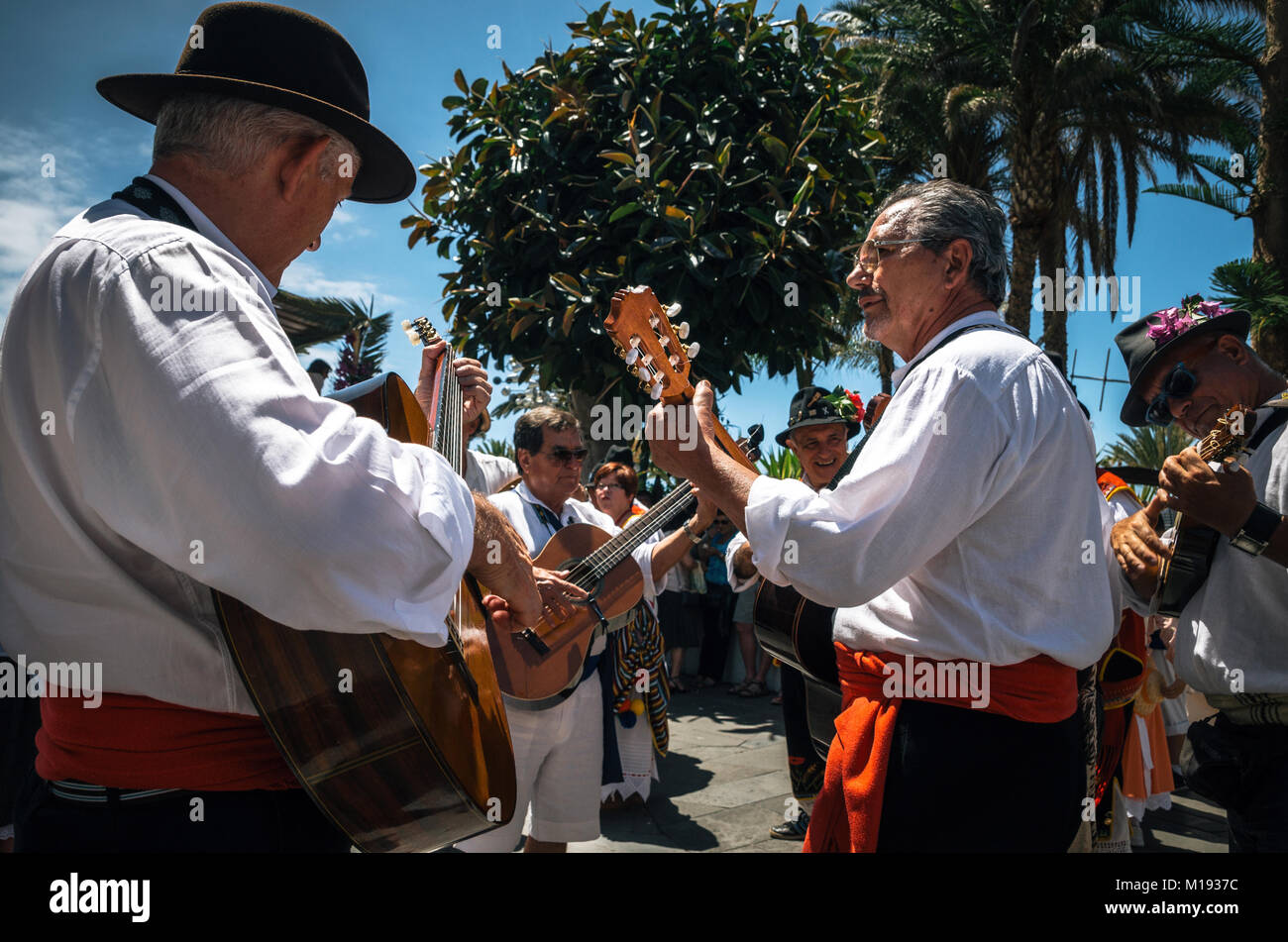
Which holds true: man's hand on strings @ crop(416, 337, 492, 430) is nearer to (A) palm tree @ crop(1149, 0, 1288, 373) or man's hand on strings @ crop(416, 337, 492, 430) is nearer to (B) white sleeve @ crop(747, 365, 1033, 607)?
(B) white sleeve @ crop(747, 365, 1033, 607)

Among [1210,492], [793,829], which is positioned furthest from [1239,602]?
[793,829]

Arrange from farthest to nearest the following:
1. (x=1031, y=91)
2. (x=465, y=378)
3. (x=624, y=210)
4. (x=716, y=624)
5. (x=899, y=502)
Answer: (x=1031, y=91), (x=716, y=624), (x=624, y=210), (x=465, y=378), (x=899, y=502)

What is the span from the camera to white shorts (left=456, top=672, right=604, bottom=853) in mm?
3666

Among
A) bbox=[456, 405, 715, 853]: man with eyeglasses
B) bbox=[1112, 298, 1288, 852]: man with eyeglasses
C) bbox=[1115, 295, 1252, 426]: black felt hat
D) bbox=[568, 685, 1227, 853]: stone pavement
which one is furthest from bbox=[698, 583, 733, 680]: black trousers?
bbox=[1112, 298, 1288, 852]: man with eyeglasses

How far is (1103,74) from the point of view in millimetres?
10906

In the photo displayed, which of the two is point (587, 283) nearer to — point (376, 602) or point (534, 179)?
point (534, 179)

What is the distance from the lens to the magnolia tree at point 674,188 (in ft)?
16.4

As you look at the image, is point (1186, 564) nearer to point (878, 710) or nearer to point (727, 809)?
point (878, 710)

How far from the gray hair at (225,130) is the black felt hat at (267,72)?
0.06ft

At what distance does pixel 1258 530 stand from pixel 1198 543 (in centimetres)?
20

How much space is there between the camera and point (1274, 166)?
7805 millimetres

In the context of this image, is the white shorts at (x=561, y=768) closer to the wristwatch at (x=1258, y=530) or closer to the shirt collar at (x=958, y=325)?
the shirt collar at (x=958, y=325)

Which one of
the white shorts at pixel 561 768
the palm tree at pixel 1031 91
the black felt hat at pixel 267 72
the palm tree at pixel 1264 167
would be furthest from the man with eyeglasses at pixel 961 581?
the palm tree at pixel 1031 91

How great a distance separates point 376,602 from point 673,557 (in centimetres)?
314
